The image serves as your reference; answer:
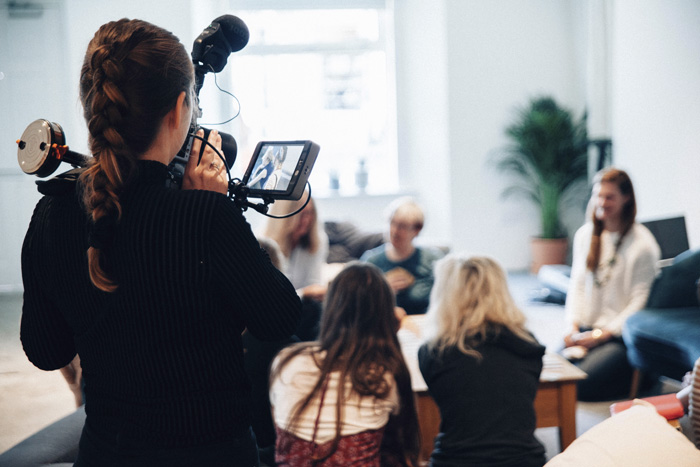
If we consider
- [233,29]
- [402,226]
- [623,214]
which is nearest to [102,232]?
[233,29]

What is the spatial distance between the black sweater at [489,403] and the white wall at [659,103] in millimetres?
3168

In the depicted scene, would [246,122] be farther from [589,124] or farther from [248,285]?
[248,285]

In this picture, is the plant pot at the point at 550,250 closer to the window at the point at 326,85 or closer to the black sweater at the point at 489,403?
the window at the point at 326,85

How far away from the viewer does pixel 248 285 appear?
0.82 meters

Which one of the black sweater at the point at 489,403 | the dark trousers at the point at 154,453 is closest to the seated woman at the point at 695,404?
the black sweater at the point at 489,403

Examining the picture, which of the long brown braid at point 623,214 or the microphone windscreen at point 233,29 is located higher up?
the microphone windscreen at point 233,29

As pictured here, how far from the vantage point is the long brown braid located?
125 inches

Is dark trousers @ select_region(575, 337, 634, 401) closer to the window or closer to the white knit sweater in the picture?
the white knit sweater

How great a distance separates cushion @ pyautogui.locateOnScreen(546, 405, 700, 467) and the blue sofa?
185 cm

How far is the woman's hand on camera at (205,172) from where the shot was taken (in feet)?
3.15

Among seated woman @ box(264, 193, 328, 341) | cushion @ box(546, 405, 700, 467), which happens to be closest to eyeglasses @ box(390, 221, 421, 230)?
seated woman @ box(264, 193, 328, 341)

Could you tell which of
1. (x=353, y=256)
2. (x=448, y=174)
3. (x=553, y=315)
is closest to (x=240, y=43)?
(x=353, y=256)

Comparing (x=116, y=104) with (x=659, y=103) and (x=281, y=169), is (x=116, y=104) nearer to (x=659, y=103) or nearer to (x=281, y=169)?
(x=281, y=169)

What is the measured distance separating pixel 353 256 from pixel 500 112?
2.59 meters
